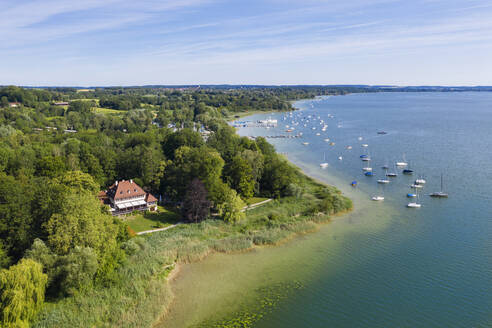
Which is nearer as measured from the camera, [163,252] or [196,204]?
[163,252]

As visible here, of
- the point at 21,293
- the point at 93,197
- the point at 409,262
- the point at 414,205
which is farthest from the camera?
the point at 414,205

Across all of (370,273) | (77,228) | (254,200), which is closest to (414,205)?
(370,273)

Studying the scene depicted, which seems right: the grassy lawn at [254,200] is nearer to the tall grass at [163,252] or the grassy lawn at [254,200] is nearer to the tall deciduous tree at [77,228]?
the tall grass at [163,252]

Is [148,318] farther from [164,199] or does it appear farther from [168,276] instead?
[164,199]

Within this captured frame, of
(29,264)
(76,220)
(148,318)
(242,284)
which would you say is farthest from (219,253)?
(29,264)

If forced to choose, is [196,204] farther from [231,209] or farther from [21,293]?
[21,293]

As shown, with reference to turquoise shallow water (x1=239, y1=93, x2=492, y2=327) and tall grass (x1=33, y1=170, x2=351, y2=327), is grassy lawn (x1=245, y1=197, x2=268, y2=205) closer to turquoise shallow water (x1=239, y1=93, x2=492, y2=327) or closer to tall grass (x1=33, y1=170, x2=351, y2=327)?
tall grass (x1=33, y1=170, x2=351, y2=327)
